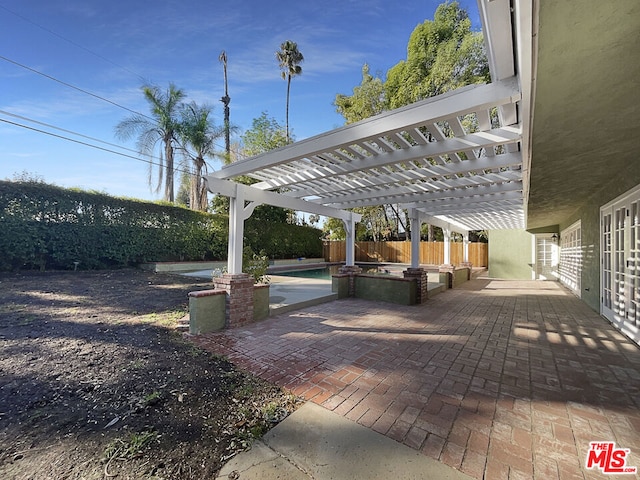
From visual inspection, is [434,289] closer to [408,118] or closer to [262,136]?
[408,118]

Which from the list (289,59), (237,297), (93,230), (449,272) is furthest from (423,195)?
(289,59)

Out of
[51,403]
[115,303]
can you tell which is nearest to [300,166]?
[51,403]

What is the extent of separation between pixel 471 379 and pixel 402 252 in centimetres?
1795

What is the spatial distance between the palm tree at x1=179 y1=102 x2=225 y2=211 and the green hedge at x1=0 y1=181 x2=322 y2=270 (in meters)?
4.29

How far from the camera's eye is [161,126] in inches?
642

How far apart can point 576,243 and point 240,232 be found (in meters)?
10.2

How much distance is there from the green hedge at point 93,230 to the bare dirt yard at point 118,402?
17.7 ft

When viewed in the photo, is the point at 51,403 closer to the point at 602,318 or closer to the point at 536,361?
the point at 536,361

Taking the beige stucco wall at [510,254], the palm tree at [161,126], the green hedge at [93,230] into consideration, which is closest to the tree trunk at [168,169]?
the palm tree at [161,126]

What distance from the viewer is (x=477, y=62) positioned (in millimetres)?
13711

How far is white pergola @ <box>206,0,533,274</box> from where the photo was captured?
221 cm

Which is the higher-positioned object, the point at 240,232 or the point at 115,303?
the point at 240,232

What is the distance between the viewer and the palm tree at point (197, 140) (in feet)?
55.0

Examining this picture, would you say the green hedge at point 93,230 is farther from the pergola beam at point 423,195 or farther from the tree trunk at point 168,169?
the pergola beam at point 423,195
